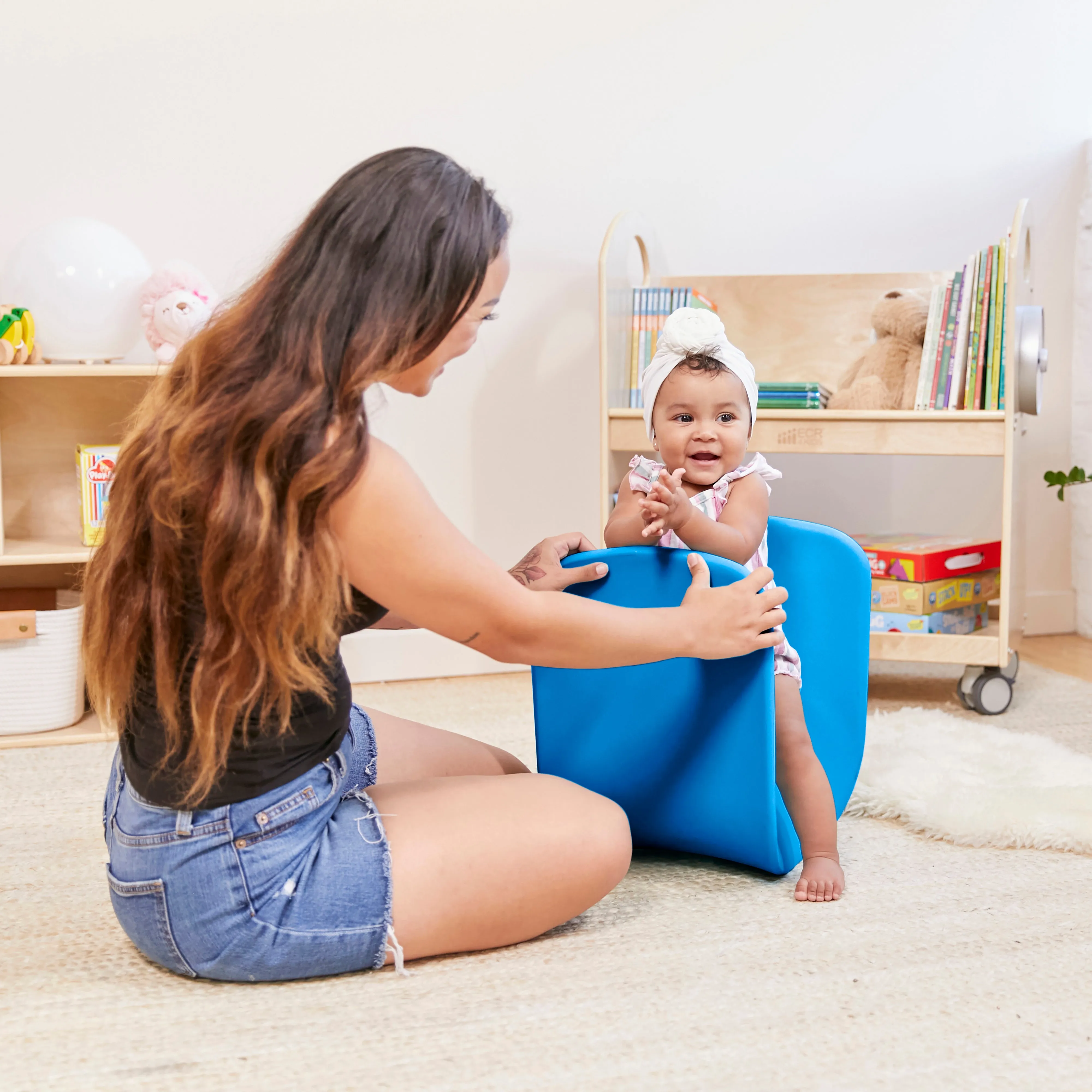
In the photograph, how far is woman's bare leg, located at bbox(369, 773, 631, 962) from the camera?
105 centimetres

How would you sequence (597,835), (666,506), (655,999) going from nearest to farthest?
(655,999)
(597,835)
(666,506)

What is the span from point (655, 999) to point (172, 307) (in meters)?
1.50

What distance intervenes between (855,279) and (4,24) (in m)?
1.88

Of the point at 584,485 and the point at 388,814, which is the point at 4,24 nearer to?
the point at 584,485

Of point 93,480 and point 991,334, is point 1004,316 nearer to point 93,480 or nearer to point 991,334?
point 991,334

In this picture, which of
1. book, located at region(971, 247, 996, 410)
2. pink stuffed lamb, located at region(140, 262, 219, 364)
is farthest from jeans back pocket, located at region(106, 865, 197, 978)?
book, located at region(971, 247, 996, 410)

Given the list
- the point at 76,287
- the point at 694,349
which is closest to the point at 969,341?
the point at 694,349

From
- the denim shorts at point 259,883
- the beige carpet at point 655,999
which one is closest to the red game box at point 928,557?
the beige carpet at point 655,999

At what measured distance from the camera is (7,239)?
7.29ft

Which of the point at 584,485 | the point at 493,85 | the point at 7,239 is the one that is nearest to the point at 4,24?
the point at 7,239

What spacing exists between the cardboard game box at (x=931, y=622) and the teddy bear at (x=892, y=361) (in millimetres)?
416

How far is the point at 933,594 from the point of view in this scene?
7.18 feet

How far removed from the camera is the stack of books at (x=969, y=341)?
2.11 meters

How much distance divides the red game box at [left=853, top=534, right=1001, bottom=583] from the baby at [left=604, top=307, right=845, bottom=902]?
794 mm
